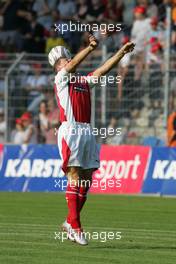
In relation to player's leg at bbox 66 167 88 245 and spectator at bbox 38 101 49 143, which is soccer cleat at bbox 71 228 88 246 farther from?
spectator at bbox 38 101 49 143

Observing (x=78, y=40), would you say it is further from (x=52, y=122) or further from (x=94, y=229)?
(x=94, y=229)

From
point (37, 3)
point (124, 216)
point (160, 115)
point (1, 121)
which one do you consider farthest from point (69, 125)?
point (37, 3)

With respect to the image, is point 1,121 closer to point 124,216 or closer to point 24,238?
point 124,216

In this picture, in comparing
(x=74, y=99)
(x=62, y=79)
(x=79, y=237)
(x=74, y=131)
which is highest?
(x=62, y=79)

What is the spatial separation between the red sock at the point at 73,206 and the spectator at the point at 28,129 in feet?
49.3

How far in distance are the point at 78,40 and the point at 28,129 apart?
4828 mm

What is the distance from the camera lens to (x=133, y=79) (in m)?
27.2

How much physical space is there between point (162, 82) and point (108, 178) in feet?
10.3

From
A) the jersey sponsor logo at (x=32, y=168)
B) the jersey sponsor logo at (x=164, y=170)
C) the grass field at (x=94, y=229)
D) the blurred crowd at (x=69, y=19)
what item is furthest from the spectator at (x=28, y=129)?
the jersey sponsor logo at (x=164, y=170)

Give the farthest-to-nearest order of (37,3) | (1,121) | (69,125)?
(37,3), (1,121), (69,125)

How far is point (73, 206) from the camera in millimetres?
13312

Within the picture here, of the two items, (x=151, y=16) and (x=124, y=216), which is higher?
(x=151, y=16)

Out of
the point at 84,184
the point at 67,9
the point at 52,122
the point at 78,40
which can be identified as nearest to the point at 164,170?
the point at 52,122

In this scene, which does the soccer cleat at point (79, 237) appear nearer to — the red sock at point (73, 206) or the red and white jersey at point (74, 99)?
the red sock at point (73, 206)
